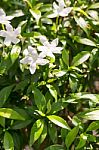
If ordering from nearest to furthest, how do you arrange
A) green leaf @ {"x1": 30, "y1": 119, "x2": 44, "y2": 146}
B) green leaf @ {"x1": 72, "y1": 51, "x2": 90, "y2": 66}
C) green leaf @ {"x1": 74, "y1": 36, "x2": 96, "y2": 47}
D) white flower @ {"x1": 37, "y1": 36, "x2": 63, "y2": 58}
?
green leaf @ {"x1": 30, "y1": 119, "x2": 44, "y2": 146} → white flower @ {"x1": 37, "y1": 36, "x2": 63, "y2": 58} → green leaf @ {"x1": 72, "y1": 51, "x2": 90, "y2": 66} → green leaf @ {"x1": 74, "y1": 36, "x2": 96, "y2": 47}

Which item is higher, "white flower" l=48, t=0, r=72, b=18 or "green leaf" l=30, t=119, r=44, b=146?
"white flower" l=48, t=0, r=72, b=18

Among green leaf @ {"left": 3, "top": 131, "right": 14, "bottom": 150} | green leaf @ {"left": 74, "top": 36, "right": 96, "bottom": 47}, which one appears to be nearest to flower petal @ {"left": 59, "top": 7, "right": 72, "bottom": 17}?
green leaf @ {"left": 74, "top": 36, "right": 96, "bottom": 47}

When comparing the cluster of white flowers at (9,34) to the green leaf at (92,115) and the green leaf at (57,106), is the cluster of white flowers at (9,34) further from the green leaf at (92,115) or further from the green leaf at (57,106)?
the green leaf at (92,115)

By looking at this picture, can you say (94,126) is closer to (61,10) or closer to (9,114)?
(9,114)

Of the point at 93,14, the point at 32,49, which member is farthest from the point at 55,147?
the point at 93,14

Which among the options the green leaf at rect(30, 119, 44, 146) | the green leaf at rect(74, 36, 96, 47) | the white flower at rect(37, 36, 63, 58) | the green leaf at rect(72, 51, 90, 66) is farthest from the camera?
the green leaf at rect(74, 36, 96, 47)

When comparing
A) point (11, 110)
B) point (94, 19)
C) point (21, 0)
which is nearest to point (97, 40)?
point (94, 19)

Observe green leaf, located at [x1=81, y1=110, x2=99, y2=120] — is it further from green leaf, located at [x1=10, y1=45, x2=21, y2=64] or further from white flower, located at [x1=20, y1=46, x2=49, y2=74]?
green leaf, located at [x1=10, y1=45, x2=21, y2=64]

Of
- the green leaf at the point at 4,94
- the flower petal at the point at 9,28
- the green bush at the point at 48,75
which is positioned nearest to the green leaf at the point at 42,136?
the green bush at the point at 48,75
